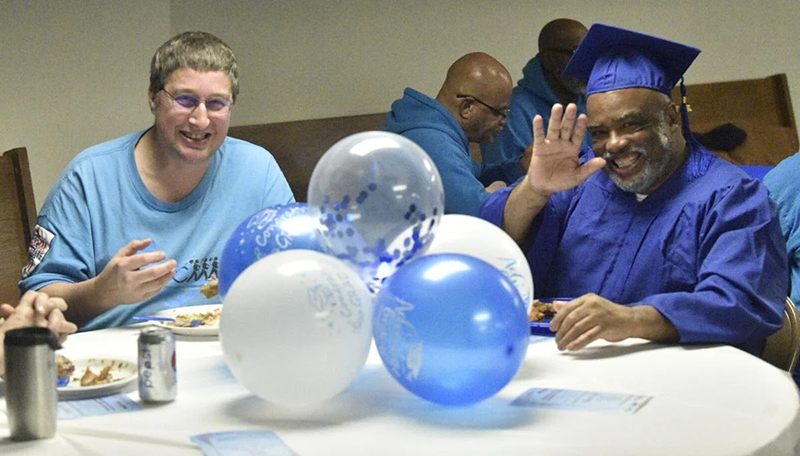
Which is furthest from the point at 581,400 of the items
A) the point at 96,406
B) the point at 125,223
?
the point at 125,223

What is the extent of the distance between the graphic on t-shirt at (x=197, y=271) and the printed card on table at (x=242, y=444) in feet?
3.55

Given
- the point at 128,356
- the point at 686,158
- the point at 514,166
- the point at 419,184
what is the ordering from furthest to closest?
the point at 514,166
the point at 686,158
the point at 128,356
the point at 419,184

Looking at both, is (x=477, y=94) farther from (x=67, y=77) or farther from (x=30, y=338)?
(x=30, y=338)

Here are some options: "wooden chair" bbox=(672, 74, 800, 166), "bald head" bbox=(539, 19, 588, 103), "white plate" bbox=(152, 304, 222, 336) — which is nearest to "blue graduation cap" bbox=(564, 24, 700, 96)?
"white plate" bbox=(152, 304, 222, 336)

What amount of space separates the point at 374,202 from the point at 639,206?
922 mm

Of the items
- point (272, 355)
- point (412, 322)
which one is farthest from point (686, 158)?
point (272, 355)

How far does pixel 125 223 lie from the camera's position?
7.49 feet

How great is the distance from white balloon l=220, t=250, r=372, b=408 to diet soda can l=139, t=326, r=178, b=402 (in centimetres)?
9

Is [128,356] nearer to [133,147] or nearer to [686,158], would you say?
[133,147]

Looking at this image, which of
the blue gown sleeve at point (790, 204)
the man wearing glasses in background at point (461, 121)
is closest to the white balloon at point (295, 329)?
the blue gown sleeve at point (790, 204)

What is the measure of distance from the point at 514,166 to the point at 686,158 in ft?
6.60

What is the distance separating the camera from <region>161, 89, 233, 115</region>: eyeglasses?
234cm

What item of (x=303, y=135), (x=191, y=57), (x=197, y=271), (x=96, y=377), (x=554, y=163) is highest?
(x=191, y=57)

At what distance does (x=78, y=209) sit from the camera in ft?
7.41
